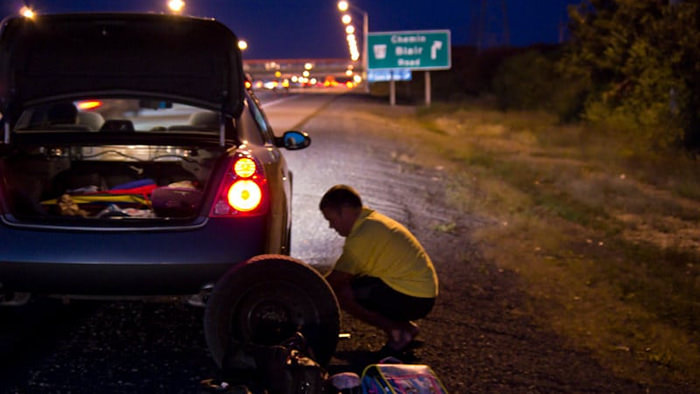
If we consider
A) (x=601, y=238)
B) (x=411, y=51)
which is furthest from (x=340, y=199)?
(x=411, y=51)

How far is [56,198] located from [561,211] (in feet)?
24.0

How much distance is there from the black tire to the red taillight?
0.35 meters

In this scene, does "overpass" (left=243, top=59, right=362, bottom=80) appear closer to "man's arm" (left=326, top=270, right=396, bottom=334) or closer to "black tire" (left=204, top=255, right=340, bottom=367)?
"man's arm" (left=326, top=270, right=396, bottom=334)

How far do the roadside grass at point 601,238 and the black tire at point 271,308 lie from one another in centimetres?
189

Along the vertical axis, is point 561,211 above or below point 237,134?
below

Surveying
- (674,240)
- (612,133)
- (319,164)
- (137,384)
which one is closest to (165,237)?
(137,384)

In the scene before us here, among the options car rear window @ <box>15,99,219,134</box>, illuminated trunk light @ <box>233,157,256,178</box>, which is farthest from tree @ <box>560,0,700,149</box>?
illuminated trunk light @ <box>233,157,256,178</box>

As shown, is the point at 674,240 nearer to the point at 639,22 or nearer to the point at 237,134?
the point at 237,134

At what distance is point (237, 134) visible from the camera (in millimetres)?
5586

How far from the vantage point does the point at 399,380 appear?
4.48 metres

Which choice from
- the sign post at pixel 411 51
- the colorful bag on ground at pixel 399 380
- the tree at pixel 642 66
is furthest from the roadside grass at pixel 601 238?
the sign post at pixel 411 51

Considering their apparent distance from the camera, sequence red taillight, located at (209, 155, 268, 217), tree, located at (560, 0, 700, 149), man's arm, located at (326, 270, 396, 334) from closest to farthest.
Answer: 1. red taillight, located at (209, 155, 268, 217)
2. man's arm, located at (326, 270, 396, 334)
3. tree, located at (560, 0, 700, 149)

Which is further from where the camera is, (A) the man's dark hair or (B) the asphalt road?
(A) the man's dark hair

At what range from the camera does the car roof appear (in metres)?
5.57
